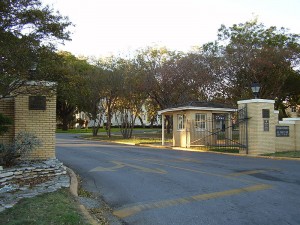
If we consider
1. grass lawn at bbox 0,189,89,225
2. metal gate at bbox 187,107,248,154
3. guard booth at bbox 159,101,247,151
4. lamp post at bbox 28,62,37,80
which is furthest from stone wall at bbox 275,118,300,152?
grass lawn at bbox 0,189,89,225

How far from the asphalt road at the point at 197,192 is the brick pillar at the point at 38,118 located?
1469mm

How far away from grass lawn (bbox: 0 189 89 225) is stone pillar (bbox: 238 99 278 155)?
13816mm

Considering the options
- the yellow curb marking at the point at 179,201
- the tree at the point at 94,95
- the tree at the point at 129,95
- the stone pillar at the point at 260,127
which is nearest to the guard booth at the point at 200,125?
the stone pillar at the point at 260,127

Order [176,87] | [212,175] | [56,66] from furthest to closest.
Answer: [176,87], [212,175], [56,66]

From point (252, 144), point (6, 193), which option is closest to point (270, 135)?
point (252, 144)

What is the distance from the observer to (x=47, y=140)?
11445 mm

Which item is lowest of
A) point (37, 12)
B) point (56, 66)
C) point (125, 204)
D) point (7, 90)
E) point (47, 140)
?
point (125, 204)

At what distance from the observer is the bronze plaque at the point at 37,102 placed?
11203 mm

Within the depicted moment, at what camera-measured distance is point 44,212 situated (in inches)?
244

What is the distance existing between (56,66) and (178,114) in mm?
17276

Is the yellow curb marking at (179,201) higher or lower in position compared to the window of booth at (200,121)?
lower

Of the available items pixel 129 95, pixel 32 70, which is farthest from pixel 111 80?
pixel 32 70

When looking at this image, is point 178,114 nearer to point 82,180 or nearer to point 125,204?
point 82,180

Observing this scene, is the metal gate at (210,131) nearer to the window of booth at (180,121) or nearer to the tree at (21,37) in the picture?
the window of booth at (180,121)
